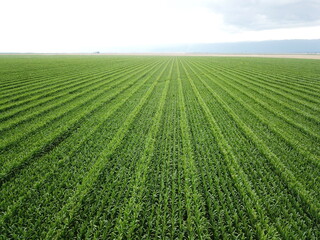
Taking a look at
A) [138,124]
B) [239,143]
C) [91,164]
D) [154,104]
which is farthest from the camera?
[154,104]

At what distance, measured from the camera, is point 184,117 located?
381 inches

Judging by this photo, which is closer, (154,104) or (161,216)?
(161,216)

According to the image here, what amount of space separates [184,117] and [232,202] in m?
5.84

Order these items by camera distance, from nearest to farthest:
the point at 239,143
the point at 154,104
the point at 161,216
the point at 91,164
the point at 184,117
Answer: the point at 161,216 < the point at 91,164 < the point at 239,143 < the point at 184,117 < the point at 154,104

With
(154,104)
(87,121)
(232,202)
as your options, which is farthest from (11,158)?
(154,104)

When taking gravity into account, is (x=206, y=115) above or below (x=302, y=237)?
above

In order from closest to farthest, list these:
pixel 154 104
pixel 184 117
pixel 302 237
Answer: pixel 302 237, pixel 184 117, pixel 154 104

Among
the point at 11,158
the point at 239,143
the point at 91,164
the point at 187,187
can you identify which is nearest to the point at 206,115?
the point at 239,143

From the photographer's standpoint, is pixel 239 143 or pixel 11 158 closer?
pixel 11 158

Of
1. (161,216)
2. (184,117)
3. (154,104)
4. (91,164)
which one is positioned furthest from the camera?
(154,104)

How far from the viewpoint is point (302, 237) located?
3523mm

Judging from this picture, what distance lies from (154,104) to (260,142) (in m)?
7.29

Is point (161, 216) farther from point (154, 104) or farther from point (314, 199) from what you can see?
point (154, 104)

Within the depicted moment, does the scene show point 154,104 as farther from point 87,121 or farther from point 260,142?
point 260,142
